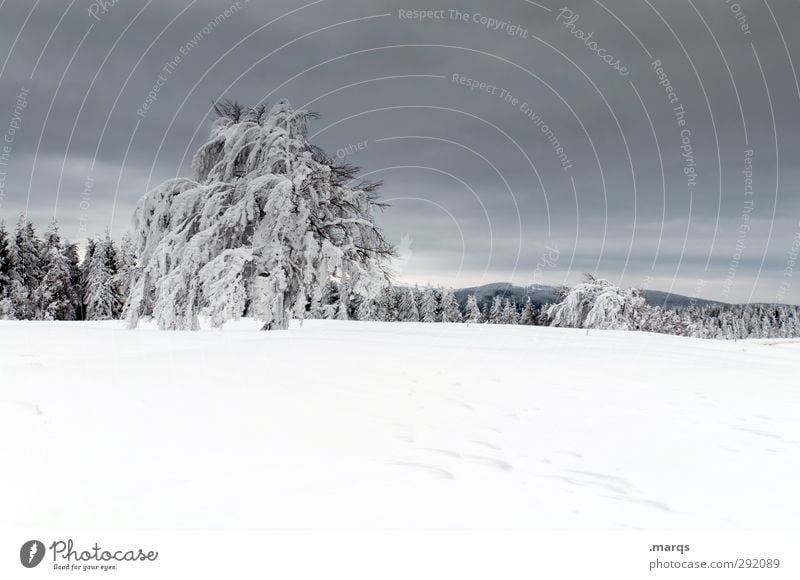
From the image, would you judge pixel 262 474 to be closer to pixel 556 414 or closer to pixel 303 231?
pixel 556 414

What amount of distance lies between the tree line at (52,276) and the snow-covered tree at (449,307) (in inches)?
1894

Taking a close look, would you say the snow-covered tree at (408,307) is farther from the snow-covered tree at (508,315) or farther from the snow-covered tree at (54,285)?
the snow-covered tree at (54,285)

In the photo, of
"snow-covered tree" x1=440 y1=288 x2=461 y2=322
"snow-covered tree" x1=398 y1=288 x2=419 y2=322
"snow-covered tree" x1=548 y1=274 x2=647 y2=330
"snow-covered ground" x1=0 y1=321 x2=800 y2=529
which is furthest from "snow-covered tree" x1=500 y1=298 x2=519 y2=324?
"snow-covered ground" x1=0 y1=321 x2=800 y2=529

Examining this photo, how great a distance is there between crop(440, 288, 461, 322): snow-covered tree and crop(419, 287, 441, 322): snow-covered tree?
1.39 metres

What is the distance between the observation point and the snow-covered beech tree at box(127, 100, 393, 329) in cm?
1358

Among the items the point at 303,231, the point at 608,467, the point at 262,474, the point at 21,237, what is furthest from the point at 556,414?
the point at 21,237

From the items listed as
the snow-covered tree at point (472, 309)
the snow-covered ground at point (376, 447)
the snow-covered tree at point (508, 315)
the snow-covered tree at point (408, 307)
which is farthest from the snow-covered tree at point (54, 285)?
the snow-covered tree at point (508, 315)

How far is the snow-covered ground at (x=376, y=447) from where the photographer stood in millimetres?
2363

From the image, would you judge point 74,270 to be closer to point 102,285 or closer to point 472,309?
point 102,285

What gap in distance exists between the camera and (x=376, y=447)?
3230mm

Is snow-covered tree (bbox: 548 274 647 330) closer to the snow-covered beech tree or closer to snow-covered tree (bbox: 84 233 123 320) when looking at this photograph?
the snow-covered beech tree

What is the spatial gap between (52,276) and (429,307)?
50868 millimetres

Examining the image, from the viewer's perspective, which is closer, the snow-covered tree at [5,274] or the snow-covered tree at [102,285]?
the snow-covered tree at [5,274]

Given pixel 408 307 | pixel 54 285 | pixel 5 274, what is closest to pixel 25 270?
pixel 5 274
